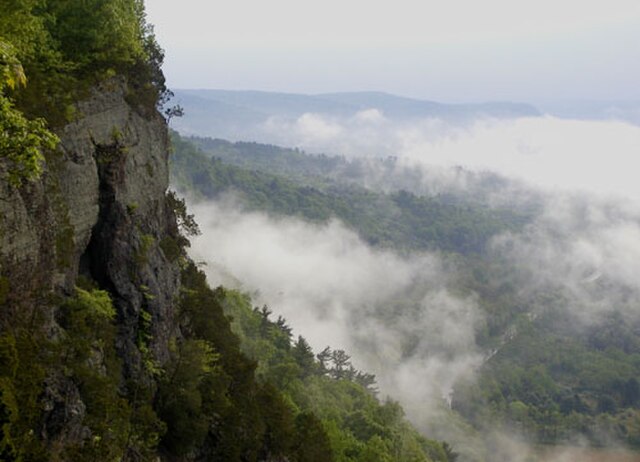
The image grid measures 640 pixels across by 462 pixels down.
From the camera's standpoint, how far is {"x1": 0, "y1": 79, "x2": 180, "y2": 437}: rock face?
16719 millimetres

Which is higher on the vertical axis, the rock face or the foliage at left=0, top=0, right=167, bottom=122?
the foliage at left=0, top=0, right=167, bottom=122

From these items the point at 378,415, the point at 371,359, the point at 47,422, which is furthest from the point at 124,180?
the point at 371,359

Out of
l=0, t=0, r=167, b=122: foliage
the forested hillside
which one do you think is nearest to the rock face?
the forested hillside

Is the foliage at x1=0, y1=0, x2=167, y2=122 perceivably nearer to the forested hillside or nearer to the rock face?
the forested hillside

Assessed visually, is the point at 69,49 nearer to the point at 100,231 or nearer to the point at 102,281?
the point at 100,231

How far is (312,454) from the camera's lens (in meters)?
Result: 31.8

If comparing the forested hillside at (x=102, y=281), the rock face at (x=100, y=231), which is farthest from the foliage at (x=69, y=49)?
the rock face at (x=100, y=231)

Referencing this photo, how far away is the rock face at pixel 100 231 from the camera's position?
1672cm

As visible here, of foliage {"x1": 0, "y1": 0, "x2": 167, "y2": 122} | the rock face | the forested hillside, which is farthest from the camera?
foliage {"x1": 0, "y1": 0, "x2": 167, "y2": 122}

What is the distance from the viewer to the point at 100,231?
2416cm

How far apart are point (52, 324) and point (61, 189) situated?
18.4ft

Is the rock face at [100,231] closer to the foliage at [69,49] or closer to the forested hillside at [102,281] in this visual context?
the forested hillside at [102,281]

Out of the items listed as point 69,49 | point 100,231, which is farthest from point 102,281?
point 69,49

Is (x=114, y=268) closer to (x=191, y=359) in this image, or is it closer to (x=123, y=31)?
(x=191, y=359)
